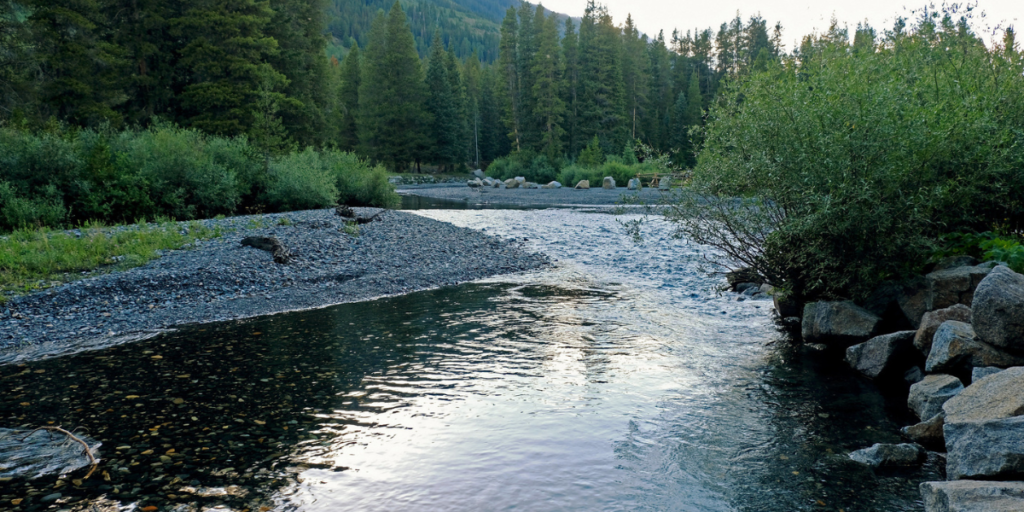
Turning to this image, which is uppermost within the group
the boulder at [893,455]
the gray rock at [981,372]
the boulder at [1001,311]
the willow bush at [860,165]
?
the willow bush at [860,165]

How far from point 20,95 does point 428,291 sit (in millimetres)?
23364

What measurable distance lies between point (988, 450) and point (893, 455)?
1295 millimetres

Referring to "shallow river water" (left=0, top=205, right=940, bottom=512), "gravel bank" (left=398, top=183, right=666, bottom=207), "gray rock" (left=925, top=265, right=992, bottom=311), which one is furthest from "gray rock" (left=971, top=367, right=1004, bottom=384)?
"gravel bank" (left=398, top=183, right=666, bottom=207)

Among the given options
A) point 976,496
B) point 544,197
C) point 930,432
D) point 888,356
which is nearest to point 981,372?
point 930,432

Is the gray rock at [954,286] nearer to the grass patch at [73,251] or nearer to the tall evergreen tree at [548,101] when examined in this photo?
the grass patch at [73,251]

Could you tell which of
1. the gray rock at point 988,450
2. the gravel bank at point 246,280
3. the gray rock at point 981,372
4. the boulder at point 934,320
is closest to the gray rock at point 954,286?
the boulder at point 934,320

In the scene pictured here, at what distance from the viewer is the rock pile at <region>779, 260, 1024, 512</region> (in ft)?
15.1

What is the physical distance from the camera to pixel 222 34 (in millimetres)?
32094

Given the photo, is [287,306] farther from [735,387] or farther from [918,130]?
[918,130]

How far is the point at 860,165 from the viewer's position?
8.73 m

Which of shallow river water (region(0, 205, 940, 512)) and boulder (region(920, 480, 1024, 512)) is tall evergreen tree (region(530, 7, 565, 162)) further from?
boulder (region(920, 480, 1024, 512))

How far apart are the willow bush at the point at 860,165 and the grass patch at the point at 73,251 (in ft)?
40.9

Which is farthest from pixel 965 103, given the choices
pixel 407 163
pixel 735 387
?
pixel 407 163

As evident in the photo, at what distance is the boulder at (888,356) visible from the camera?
8.55 m
